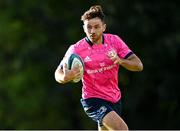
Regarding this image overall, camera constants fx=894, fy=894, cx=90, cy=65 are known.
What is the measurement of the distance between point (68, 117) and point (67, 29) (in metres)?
2.41

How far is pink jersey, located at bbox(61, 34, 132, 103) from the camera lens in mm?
10289

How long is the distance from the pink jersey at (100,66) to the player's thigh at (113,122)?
0.26 m

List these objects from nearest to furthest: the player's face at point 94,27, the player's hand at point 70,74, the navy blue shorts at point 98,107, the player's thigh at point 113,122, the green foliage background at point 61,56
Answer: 1. the player's hand at point 70,74
2. the player's face at point 94,27
3. the player's thigh at point 113,122
4. the navy blue shorts at point 98,107
5. the green foliage background at point 61,56

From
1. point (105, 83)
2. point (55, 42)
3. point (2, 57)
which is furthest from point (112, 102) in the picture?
point (2, 57)

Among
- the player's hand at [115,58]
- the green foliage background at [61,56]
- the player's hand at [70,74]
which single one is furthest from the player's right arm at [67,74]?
the green foliage background at [61,56]

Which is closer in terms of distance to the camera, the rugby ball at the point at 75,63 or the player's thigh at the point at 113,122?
the rugby ball at the point at 75,63

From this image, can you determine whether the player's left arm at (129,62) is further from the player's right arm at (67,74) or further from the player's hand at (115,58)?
the player's right arm at (67,74)

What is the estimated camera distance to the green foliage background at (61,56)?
2158cm

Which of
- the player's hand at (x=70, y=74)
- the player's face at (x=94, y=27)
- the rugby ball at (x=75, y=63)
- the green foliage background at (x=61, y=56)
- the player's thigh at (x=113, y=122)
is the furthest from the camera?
the green foliage background at (x=61, y=56)

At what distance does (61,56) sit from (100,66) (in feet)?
40.2

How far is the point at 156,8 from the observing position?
2183cm

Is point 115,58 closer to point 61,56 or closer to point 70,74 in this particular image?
point 70,74

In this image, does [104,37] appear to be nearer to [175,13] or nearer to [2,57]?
A: [175,13]

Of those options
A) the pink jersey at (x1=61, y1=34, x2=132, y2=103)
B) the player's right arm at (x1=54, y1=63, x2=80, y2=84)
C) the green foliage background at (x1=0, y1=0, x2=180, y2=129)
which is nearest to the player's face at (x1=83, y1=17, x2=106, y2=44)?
the pink jersey at (x1=61, y1=34, x2=132, y2=103)
